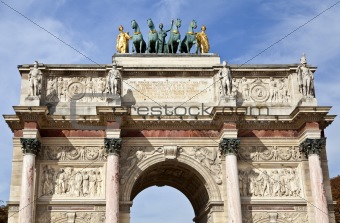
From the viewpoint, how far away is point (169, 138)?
22.0 m

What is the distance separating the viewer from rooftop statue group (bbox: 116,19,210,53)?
24.6 meters

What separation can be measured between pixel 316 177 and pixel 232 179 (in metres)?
3.35

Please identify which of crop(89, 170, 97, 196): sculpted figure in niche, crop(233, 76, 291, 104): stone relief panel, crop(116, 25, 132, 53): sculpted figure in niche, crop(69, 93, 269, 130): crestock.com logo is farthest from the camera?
crop(116, 25, 132, 53): sculpted figure in niche

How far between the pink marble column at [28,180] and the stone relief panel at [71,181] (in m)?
0.90

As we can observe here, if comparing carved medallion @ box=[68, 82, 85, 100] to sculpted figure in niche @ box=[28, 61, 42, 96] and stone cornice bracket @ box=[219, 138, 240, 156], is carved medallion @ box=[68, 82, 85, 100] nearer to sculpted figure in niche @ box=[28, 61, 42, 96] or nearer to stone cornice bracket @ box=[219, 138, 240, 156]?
sculpted figure in niche @ box=[28, 61, 42, 96]

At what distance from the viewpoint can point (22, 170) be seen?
20594 millimetres

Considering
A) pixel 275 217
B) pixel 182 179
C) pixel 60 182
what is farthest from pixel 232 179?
pixel 60 182

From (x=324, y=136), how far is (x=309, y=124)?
126cm

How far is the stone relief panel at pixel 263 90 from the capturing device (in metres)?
23.0

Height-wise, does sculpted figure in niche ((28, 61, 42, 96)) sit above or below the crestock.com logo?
above

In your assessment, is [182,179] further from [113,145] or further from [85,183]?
[85,183]

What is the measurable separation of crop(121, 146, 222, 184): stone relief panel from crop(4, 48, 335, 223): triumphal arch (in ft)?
0.14

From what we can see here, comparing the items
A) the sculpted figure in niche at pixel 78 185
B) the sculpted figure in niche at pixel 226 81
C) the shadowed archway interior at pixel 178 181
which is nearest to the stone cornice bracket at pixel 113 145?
the sculpted figure in niche at pixel 78 185

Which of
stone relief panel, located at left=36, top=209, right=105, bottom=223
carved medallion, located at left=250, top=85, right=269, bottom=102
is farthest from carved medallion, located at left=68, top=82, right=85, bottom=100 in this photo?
carved medallion, located at left=250, top=85, right=269, bottom=102
